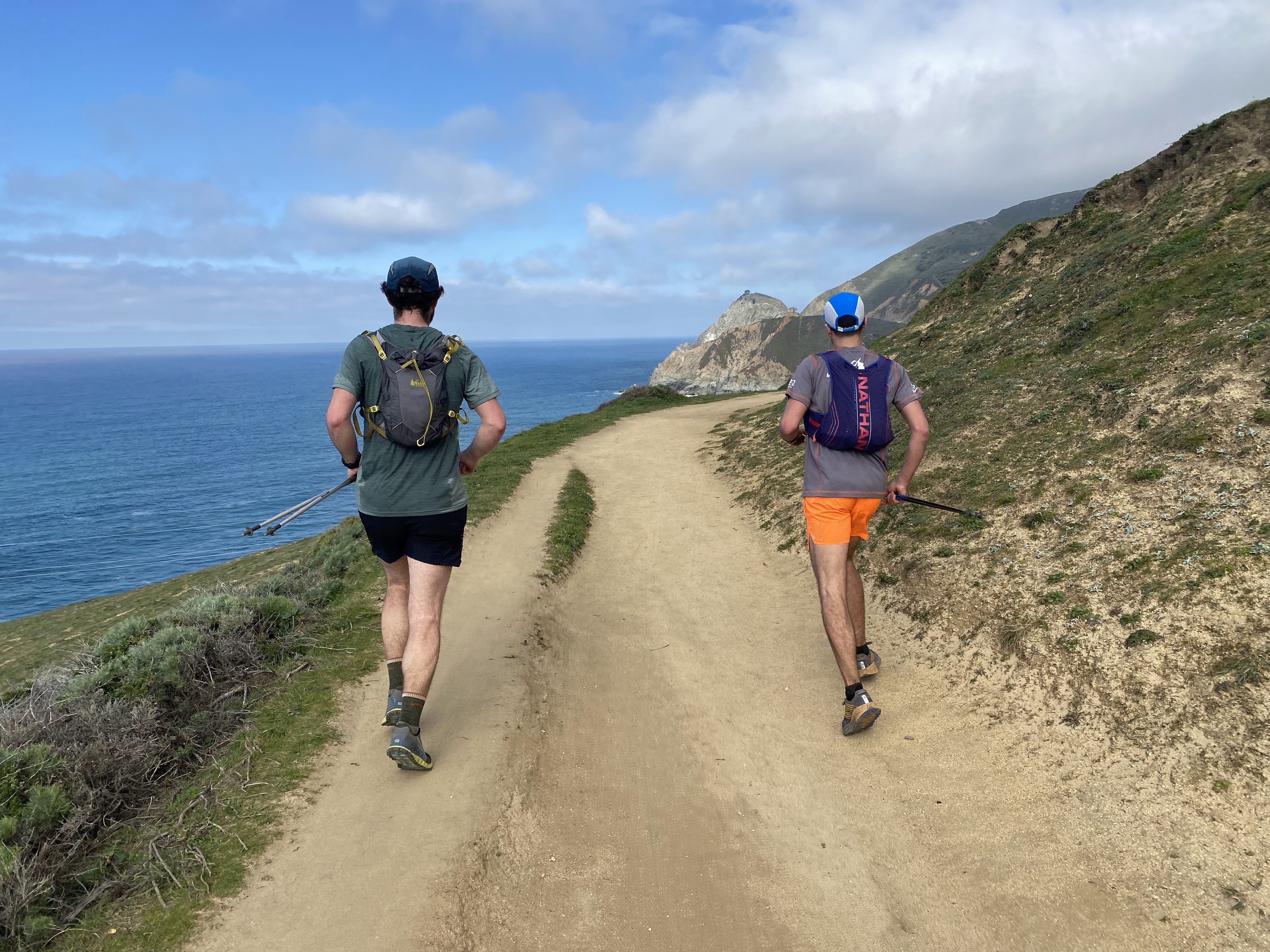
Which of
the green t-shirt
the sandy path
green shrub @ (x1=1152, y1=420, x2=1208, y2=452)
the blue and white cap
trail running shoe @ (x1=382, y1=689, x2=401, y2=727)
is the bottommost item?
the sandy path

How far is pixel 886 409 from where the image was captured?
5.29 metres

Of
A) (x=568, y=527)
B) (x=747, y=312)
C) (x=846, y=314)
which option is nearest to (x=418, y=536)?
(x=846, y=314)

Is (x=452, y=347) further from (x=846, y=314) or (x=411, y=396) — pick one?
(x=846, y=314)

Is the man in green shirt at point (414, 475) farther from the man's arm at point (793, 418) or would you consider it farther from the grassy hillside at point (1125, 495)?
the grassy hillside at point (1125, 495)

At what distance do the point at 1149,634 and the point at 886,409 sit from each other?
8.61 feet

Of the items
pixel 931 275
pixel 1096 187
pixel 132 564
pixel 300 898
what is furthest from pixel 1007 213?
pixel 300 898

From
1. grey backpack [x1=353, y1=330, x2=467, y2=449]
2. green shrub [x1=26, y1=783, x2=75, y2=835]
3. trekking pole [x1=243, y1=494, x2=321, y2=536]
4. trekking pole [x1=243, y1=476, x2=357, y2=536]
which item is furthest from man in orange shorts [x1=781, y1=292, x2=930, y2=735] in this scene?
green shrub [x1=26, y1=783, x2=75, y2=835]

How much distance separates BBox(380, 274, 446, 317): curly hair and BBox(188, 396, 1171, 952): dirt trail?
125 inches

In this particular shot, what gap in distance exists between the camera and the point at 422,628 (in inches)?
183

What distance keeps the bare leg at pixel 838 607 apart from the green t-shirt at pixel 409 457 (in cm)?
281

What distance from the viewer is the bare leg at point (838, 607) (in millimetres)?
5328

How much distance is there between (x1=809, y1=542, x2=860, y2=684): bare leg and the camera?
17.5 ft

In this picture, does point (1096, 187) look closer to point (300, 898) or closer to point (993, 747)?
point (993, 747)

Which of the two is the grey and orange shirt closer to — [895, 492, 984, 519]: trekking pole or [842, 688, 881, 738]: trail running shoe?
[895, 492, 984, 519]: trekking pole
